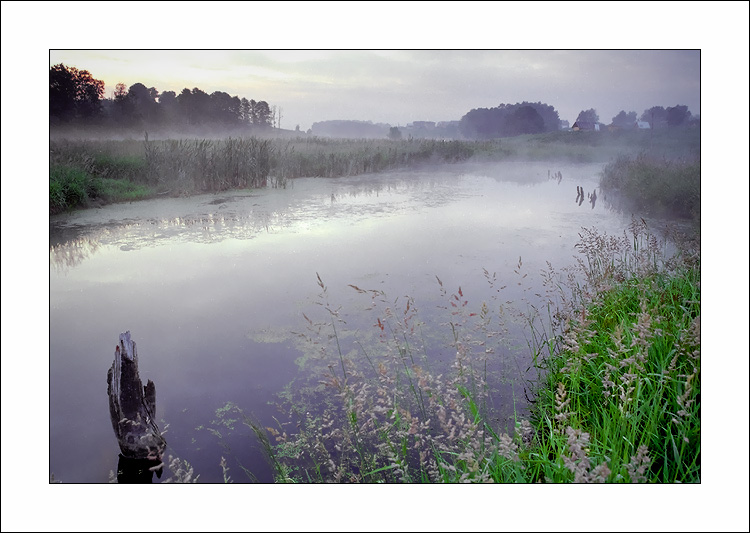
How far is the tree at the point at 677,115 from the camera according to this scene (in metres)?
2.35

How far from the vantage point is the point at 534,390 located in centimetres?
233

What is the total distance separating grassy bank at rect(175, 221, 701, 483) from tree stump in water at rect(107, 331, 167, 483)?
0.97 ft

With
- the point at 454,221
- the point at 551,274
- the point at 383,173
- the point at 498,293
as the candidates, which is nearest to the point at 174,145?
the point at 383,173

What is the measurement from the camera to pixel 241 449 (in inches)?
80.3

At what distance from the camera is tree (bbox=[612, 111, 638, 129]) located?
2.44 meters

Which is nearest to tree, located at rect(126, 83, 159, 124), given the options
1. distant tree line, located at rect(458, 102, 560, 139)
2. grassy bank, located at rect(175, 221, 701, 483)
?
grassy bank, located at rect(175, 221, 701, 483)

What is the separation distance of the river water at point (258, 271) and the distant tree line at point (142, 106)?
41cm

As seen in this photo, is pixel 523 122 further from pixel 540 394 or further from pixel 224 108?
pixel 224 108

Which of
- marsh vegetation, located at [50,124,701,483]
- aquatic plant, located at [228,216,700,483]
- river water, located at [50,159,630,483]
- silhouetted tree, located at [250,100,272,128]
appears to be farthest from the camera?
silhouetted tree, located at [250,100,272,128]

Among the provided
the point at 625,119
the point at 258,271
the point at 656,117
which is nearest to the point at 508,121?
the point at 625,119

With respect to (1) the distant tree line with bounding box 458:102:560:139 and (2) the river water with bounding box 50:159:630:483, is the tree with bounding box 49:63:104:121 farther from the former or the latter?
(1) the distant tree line with bounding box 458:102:560:139

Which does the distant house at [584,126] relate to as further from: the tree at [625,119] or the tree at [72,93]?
the tree at [72,93]

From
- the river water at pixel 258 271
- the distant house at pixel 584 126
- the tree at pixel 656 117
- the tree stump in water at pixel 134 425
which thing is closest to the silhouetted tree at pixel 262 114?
the river water at pixel 258 271

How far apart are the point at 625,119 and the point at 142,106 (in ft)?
7.71
